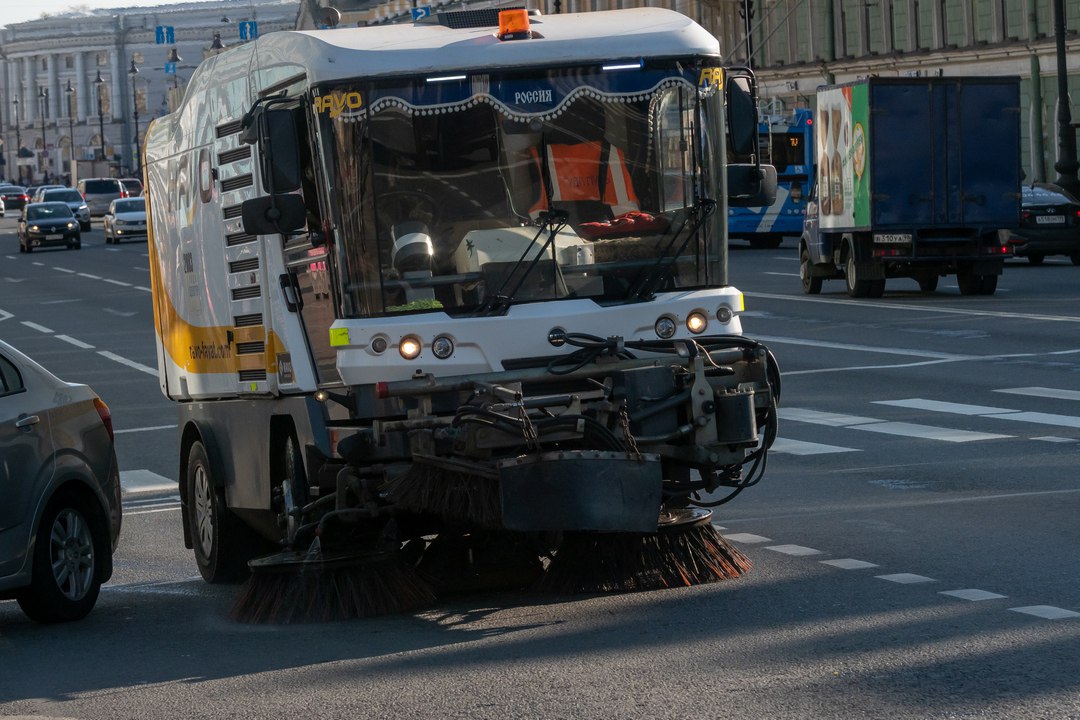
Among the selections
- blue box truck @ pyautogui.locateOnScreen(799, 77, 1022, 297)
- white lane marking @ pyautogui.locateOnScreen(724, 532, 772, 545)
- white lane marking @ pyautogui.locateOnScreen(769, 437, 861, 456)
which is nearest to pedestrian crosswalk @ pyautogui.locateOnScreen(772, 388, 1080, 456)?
white lane marking @ pyautogui.locateOnScreen(769, 437, 861, 456)

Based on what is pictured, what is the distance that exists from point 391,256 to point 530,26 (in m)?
1.26

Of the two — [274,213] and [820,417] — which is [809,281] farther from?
[274,213]

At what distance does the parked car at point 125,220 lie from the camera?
70062mm

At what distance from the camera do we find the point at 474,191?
29.9 ft

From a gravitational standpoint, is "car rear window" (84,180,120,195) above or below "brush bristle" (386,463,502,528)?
above

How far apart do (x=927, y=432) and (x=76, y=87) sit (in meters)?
165

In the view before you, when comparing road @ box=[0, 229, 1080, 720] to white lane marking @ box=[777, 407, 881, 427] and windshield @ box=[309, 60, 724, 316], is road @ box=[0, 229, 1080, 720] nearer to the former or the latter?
white lane marking @ box=[777, 407, 881, 427]

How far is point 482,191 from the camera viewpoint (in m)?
9.12

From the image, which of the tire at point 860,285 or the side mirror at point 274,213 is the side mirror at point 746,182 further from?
the tire at point 860,285

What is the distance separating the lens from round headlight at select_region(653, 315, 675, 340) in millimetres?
9281

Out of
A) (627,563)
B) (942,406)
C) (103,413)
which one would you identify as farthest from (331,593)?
(942,406)

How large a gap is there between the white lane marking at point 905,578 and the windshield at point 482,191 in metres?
1.68

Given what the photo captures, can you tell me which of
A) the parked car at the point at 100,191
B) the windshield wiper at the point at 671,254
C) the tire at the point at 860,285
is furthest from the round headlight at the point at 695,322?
the parked car at the point at 100,191

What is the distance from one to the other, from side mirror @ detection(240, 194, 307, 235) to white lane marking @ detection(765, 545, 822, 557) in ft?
9.92
